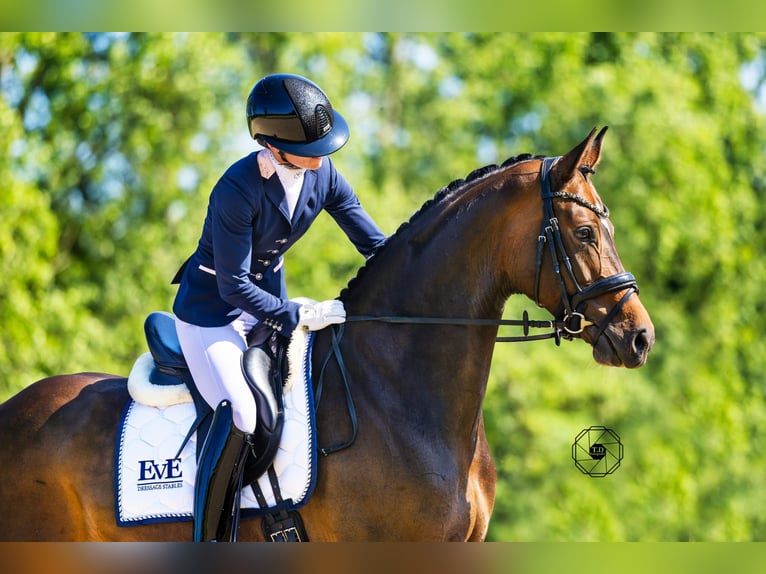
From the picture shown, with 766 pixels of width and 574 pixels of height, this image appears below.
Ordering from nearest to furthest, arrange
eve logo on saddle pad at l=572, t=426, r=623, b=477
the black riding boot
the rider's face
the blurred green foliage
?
the black riding boot, the rider's face, eve logo on saddle pad at l=572, t=426, r=623, b=477, the blurred green foliage

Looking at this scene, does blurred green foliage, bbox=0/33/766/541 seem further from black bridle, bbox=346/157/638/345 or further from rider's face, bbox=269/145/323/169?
rider's face, bbox=269/145/323/169

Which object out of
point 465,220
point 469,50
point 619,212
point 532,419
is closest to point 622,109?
point 619,212

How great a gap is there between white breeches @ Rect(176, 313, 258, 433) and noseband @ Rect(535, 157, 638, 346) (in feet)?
4.95

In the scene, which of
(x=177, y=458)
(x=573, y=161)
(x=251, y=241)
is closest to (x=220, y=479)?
(x=177, y=458)

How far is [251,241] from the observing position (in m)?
4.99

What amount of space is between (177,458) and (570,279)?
2.11 meters

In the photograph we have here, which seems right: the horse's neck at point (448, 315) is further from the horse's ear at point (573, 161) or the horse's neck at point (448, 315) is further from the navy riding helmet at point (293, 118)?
the navy riding helmet at point (293, 118)

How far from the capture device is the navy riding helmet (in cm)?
485

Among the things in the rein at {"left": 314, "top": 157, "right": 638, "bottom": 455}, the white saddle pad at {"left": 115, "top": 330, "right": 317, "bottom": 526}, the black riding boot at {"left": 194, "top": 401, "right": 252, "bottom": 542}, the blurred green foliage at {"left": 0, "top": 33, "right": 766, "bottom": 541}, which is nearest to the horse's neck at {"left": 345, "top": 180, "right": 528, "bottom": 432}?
the rein at {"left": 314, "top": 157, "right": 638, "bottom": 455}

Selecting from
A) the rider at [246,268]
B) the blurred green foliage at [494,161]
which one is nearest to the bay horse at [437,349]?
the rider at [246,268]

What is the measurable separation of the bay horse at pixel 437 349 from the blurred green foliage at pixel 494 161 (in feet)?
31.7

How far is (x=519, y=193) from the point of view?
4.90 m

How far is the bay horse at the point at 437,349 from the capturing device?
475 centimetres

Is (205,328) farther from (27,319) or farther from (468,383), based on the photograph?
(27,319)
